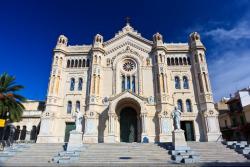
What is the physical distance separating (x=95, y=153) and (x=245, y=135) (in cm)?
3075

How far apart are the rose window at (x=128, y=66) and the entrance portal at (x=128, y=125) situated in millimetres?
6307

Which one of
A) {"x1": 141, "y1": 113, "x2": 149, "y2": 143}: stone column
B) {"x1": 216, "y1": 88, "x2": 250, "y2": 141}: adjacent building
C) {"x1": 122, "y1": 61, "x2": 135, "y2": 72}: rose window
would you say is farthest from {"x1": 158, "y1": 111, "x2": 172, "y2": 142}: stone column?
{"x1": 216, "y1": 88, "x2": 250, "y2": 141}: adjacent building

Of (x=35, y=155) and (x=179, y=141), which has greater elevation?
(x=179, y=141)

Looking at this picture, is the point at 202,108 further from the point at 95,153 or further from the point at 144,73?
the point at 95,153

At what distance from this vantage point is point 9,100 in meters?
24.0

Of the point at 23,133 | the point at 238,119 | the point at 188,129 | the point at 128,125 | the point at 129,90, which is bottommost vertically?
the point at 23,133

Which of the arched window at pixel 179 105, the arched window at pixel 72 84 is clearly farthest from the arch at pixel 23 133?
the arched window at pixel 179 105

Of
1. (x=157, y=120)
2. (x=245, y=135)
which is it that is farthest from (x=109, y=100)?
(x=245, y=135)

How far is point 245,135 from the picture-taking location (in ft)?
116

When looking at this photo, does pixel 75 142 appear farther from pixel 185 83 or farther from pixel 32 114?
pixel 185 83

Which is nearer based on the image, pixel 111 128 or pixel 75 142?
pixel 75 142

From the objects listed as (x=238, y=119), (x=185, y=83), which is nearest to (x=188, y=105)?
(x=185, y=83)

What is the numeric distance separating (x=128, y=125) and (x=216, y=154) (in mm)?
13420

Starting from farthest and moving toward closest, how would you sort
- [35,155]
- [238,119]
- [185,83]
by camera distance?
[238,119]
[185,83]
[35,155]
